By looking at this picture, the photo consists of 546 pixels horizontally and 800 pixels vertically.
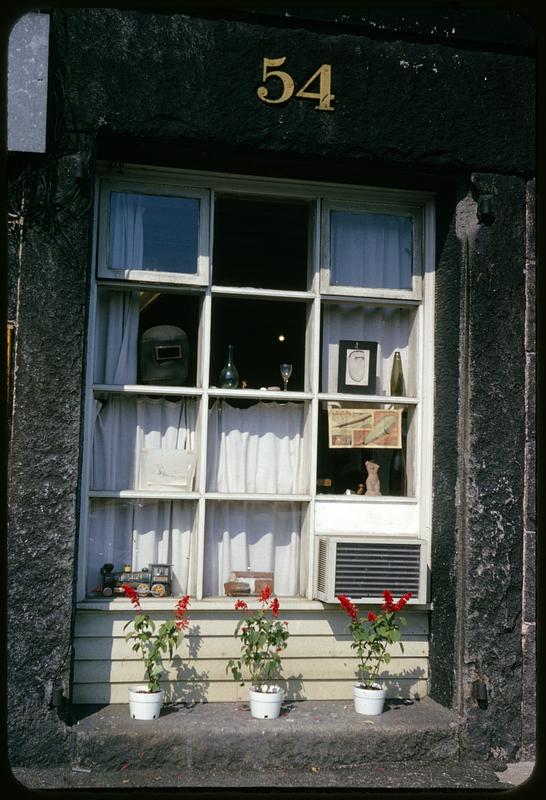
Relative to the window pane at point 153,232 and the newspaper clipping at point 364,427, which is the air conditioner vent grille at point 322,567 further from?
the window pane at point 153,232

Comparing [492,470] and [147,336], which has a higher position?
[147,336]

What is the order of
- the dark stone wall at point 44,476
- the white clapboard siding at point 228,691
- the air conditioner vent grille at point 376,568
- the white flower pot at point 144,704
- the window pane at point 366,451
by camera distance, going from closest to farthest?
the dark stone wall at point 44,476 → the white flower pot at point 144,704 → the white clapboard siding at point 228,691 → the air conditioner vent grille at point 376,568 → the window pane at point 366,451

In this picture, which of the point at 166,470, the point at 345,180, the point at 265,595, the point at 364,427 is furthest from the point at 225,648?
the point at 345,180

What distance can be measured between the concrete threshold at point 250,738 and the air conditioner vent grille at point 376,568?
0.72 meters

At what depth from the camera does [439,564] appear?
5.87 metres

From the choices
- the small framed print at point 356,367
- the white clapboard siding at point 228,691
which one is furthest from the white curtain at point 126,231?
the white clapboard siding at point 228,691

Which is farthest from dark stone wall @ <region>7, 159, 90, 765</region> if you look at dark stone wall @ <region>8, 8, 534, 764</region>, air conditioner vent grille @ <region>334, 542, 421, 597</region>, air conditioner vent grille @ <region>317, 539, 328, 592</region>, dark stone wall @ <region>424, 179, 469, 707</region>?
dark stone wall @ <region>424, 179, 469, 707</region>

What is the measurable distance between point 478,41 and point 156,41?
6.49 ft

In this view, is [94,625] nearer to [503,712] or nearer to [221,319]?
[221,319]

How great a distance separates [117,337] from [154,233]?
682 millimetres

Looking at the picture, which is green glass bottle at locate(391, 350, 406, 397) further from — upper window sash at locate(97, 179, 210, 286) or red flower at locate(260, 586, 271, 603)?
red flower at locate(260, 586, 271, 603)

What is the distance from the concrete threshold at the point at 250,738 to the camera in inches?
202

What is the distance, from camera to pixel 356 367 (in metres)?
6.18

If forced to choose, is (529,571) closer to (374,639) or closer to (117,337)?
(374,639)
